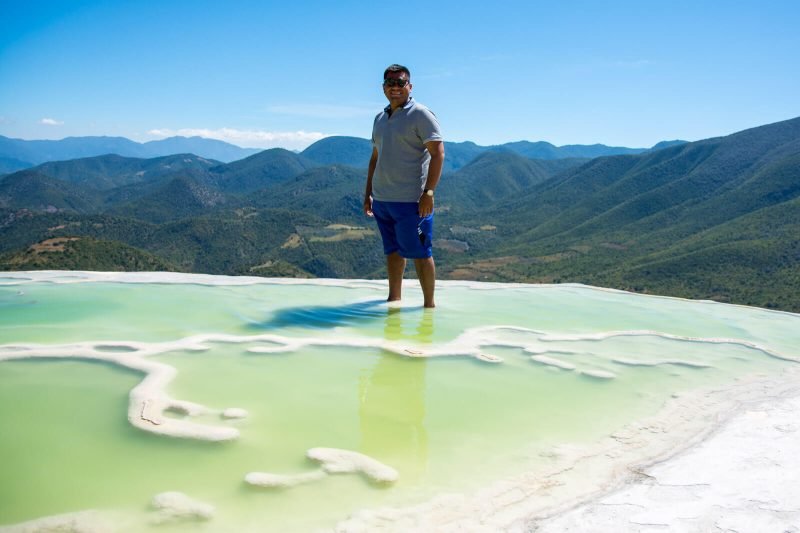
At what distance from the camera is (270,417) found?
9.19 ft

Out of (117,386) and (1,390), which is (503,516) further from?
(1,390)

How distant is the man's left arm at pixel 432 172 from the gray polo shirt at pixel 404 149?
62 millimetres

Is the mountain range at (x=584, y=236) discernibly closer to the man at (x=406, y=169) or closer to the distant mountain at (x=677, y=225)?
the distant mountain at (x=677, y=225)

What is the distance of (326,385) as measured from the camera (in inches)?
130

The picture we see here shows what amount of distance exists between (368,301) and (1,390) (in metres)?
3.46

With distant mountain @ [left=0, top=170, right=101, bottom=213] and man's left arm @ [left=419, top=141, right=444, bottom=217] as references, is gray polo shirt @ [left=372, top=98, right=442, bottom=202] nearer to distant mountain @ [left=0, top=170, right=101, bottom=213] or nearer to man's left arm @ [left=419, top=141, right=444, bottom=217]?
man's left arm @ [left=419, top=141, right=444, bottom=217]

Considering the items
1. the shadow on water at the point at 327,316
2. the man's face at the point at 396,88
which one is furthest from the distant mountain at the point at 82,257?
the man's face at the point at 396,88

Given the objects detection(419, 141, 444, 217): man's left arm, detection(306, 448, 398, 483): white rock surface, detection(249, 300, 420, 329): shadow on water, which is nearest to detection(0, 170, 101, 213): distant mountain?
detection(249, 300, 420, 329): shadow on water

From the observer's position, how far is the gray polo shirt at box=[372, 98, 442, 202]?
5.11 metres

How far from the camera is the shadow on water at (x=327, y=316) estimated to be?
190 inches

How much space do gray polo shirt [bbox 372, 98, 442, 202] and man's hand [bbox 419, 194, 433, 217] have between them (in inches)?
4.9

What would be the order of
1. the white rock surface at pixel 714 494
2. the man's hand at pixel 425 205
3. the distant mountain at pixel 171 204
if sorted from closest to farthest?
the white rock surface at pixel 714 494, the man's hand at pixel 425 205, the distant mountain at pixel 171 204

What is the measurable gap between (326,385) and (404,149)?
2.59 metres

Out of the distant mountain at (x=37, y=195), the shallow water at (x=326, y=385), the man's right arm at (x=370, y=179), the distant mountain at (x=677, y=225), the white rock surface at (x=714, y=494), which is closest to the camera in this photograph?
the white rock surface at (x=714, y=494)
